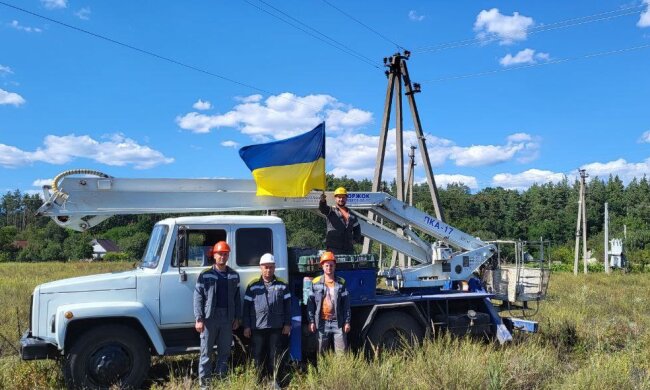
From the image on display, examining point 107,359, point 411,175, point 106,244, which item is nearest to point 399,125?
point 411,175

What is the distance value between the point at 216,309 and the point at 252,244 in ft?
3.59

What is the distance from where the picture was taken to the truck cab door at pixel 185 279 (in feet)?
21.9

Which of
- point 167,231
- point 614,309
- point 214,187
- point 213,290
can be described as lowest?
point 614,309

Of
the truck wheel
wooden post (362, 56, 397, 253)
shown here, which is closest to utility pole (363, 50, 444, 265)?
wooden post (362, 56, 397, 253)

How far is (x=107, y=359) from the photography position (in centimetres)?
629

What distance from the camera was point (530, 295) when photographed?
9039 mm

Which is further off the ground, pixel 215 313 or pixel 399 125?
pixel 399 125

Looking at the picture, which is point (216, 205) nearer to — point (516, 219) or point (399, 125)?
point (399, 125)

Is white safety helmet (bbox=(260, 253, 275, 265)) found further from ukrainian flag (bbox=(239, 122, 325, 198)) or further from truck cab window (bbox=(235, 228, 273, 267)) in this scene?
ukrainian flag (bbox=(239, 122, 325, 198))

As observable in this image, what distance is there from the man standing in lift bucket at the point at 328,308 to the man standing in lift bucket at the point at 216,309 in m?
1.04

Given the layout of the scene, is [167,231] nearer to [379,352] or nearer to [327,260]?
[327,260]

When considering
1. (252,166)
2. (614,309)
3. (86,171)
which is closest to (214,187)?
(252,166)

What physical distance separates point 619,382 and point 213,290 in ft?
15.0

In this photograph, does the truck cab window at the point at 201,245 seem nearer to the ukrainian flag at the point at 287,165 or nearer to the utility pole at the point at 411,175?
the ukrainian flag at the point at 287,165
